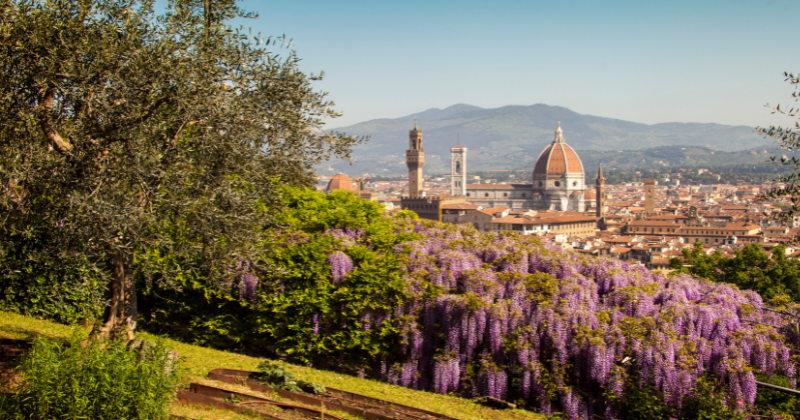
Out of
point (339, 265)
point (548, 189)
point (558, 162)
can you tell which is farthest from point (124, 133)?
point (558, 162)

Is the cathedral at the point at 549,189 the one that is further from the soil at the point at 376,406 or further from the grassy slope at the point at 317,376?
the soil at the point at 376,406

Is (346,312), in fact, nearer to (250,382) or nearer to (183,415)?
(250,382)

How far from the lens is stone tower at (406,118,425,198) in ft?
364

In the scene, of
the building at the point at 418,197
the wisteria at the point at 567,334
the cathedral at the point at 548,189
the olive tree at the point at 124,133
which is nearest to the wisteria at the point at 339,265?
the wisteria at the point at 567,334

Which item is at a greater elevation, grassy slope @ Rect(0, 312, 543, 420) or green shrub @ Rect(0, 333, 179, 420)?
green shrub @ Rect(0, 333, 179, 420)

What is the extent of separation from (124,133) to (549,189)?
138m

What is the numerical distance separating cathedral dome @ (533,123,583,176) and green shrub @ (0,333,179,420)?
13907 centimetres

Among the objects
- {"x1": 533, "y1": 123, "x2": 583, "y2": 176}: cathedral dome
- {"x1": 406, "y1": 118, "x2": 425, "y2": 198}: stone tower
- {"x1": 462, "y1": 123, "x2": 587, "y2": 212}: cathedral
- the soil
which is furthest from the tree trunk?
{"x1": 533, "y1": 123, "x2": 583, "y2": 176}: cathedral dome

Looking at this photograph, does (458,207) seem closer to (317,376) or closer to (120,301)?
(317,376)

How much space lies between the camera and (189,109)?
19.6 ft

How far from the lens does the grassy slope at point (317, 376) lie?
25.0 feet

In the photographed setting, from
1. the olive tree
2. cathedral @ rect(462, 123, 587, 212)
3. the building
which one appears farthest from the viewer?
cathedral @ rect(462, 123, 587, 212)

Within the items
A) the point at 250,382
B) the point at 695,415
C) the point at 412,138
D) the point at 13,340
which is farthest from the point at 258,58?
the point at 412,138

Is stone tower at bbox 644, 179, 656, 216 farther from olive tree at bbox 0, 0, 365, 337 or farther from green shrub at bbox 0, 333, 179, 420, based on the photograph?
green shrub at bbox 0, 333, 179, 420
